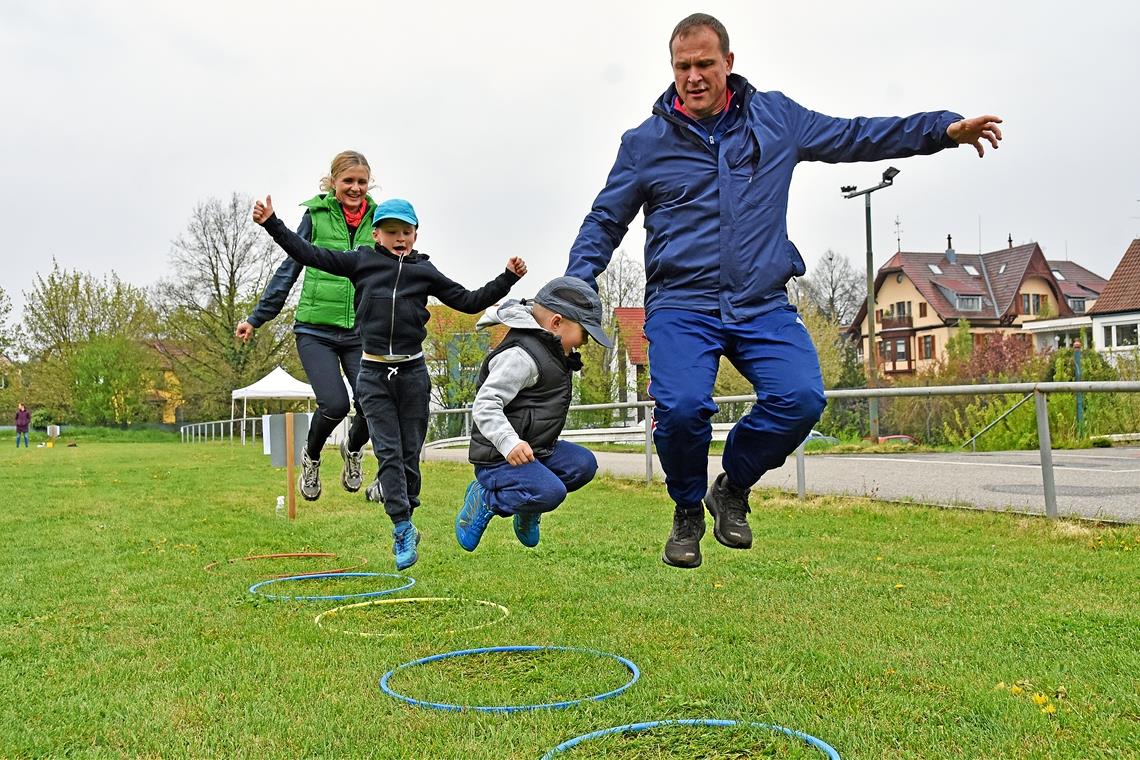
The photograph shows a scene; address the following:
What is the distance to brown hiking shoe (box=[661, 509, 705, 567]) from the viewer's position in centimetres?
505

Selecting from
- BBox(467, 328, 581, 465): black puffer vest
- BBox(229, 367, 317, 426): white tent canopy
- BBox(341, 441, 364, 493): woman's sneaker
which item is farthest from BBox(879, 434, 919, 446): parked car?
BBox(229, 367, 317, 426): white tent canopy

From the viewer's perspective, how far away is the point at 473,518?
5.66 m

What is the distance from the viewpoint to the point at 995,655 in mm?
5277

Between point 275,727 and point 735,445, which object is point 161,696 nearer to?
point 275,727

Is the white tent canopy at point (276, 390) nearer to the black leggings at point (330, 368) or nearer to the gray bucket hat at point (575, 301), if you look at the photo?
the black leggings at point (330, 368)

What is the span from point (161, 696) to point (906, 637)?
12.5ft

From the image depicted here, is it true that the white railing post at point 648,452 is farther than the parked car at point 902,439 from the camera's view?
Yes

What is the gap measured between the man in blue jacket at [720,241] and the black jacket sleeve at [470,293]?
→ 1.12m

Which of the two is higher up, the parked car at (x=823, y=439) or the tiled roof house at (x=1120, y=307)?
the tiled roof house at (x=1120, y=307)

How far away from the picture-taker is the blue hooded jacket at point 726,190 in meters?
4.96

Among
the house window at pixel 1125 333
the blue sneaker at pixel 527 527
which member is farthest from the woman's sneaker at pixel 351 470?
the house window at pixel 1125 333

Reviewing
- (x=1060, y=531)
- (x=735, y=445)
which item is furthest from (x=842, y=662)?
(x=1060, y=531)

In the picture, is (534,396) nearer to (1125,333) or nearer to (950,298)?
(1125,333)

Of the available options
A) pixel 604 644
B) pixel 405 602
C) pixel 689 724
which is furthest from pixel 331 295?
pixel 689 724
